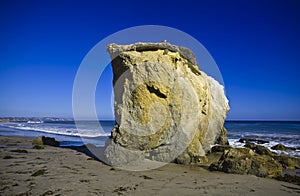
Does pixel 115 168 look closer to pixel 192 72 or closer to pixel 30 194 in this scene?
pixel 30 194

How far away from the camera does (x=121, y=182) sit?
778 centimetres

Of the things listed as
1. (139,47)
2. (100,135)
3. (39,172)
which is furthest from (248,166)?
(100,135)

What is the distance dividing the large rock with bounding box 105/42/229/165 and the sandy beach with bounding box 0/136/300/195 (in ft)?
4.50

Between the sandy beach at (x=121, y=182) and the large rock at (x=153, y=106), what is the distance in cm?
137

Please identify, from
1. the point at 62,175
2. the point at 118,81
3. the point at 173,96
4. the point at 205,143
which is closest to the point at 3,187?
the point at 62,175

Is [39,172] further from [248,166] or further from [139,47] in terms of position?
[248,166]

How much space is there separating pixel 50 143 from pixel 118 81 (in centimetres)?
→ 1023

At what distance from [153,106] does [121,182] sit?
4.39 meters

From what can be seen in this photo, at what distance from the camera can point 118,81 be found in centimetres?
1200

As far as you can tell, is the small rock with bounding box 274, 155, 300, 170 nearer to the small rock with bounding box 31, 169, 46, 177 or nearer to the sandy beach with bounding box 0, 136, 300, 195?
the sandy beach with bounding box 0, 136, 300, 195

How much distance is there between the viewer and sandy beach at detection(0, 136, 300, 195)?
22.5 ft

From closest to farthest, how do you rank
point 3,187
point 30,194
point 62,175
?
point 30,194 < point 3,187 < point 62,175

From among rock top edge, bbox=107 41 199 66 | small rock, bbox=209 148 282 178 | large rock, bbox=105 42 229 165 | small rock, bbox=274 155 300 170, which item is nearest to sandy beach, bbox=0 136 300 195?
small rock, bbox=209 148 282 178

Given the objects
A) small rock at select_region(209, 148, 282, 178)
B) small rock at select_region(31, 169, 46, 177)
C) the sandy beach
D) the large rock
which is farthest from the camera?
the large rock
